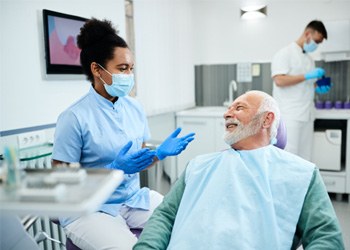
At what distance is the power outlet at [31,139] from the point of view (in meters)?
1.72

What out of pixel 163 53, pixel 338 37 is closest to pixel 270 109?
pixel 163 53

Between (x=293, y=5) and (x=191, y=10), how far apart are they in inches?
44.2

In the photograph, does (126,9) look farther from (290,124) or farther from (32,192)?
(32,192)

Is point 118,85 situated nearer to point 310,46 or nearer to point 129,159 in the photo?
point 129,159

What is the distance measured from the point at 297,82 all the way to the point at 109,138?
193cm

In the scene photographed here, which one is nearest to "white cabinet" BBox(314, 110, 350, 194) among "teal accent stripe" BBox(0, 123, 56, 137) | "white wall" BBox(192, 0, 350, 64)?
"white wall" BBox(192, 0, 350, 64)

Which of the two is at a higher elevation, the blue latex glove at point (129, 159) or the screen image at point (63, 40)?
the screen image at point (63, 40)

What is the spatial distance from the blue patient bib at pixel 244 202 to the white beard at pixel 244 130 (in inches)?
2.7

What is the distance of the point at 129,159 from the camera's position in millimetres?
1358

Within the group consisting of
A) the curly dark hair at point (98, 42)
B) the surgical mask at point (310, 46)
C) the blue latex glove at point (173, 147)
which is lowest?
the blue latex glove at point (173, 147)

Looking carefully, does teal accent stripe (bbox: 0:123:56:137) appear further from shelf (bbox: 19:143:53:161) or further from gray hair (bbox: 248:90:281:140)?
gray hair (bbox: 248:90:281:140)

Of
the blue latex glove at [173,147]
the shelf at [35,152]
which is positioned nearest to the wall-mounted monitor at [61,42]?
the shelf at [35,152]

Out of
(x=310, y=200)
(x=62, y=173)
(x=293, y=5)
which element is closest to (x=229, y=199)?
(x=310, y=200)

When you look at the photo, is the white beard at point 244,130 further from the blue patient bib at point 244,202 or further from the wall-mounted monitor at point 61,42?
the wall-mounted monitor at point 61,42
